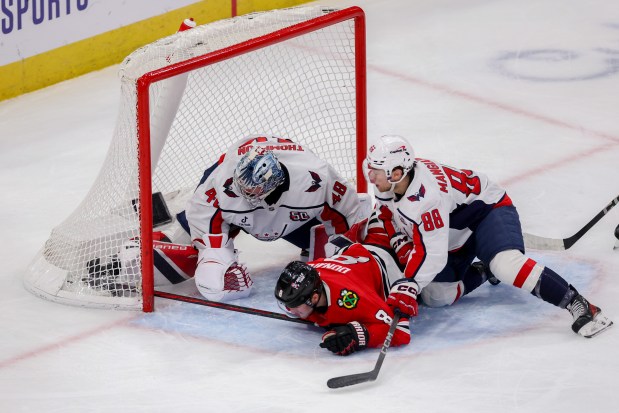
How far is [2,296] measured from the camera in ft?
17.3

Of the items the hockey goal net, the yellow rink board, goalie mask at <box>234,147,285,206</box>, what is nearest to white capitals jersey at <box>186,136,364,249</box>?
goalie mask at <box>234,147,285,206</box>

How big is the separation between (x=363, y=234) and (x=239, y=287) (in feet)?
1.69

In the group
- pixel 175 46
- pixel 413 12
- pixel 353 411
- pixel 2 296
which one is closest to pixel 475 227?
pixel 353 411

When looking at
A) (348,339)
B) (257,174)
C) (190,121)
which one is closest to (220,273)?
(257,174)

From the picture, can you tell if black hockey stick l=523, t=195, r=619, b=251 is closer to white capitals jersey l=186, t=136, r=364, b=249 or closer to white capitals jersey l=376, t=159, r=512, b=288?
white capitals jersey l=376, t=159, r=512, b=288

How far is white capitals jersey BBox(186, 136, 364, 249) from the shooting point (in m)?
5.02

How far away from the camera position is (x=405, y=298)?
462 centimetres

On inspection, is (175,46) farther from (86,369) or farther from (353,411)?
(353,411)

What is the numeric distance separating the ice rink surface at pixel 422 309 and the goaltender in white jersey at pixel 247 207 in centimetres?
15

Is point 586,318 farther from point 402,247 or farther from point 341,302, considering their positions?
point 341,302

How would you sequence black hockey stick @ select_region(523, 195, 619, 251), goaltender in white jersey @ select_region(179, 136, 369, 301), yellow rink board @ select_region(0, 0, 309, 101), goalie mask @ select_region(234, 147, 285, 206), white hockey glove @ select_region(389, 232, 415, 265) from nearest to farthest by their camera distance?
goalie mask @ select_region(234, 147, 285, 206) → white hockey glove @ select_region(389, 232, 415, 265) → goaltender in white jersey @ select_region(179, 136, 369, 301) → black hockey stick @ select_region(523, 195, 619, 251) → yellow rink board @ select_region(0, 0, 309, 101)

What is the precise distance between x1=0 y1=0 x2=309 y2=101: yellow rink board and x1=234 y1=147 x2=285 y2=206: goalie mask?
9.00ft

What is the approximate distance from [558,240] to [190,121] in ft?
5.20

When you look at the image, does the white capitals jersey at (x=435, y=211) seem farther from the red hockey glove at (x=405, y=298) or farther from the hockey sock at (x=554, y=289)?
the hockey sock at (x=554, y=289)
